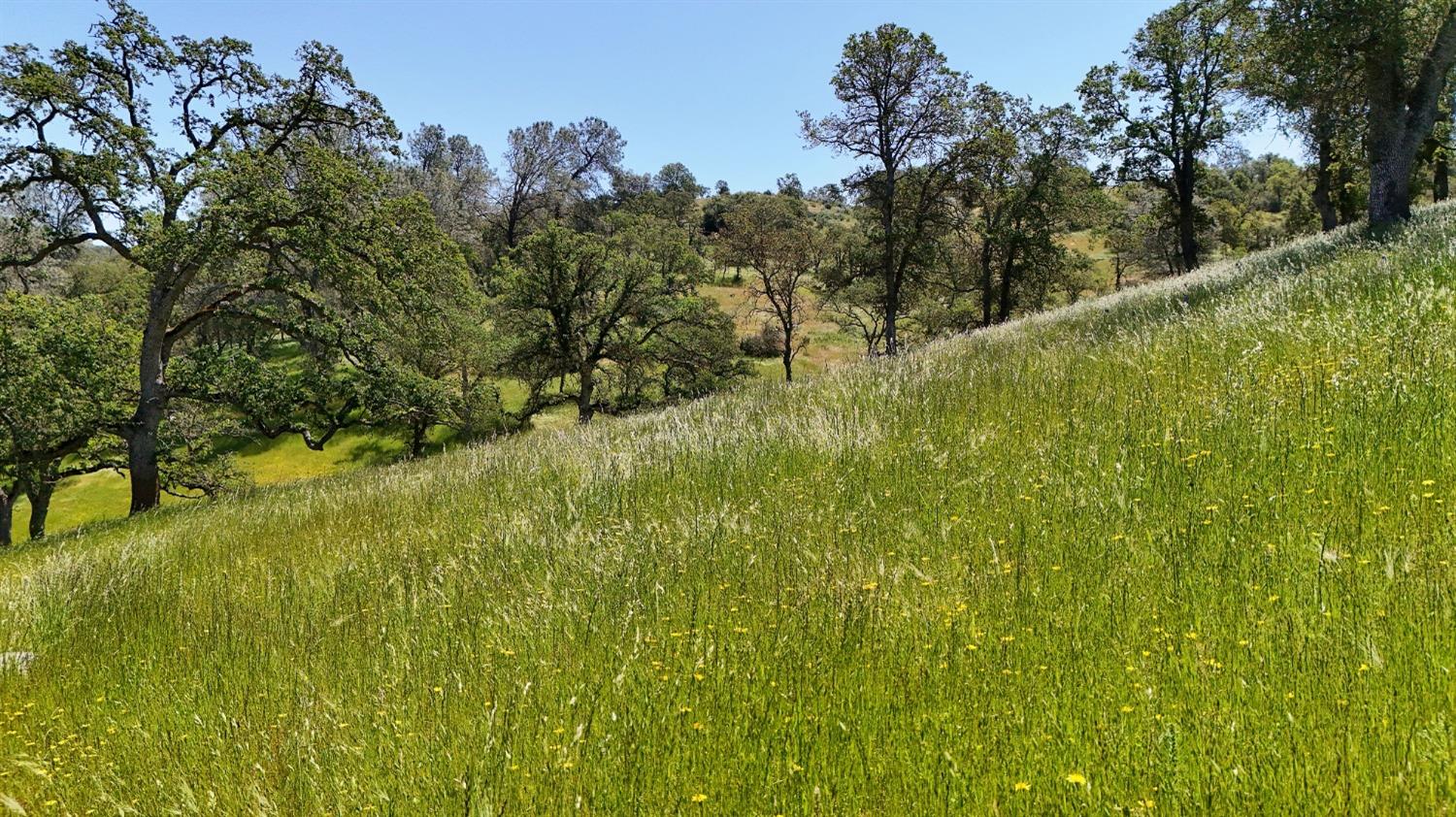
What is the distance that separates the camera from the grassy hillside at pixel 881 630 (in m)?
1.99

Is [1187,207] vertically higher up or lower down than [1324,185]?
lower down

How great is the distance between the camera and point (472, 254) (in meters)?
45.4

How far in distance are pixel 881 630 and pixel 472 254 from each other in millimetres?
48254

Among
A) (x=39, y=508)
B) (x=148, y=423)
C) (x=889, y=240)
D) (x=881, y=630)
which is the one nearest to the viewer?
(x=881, y=630)

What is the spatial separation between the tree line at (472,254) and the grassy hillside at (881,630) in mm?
12266

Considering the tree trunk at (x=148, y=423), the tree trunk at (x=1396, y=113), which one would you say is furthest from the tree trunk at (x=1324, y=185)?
the tree trunk at (x=148, y=423)

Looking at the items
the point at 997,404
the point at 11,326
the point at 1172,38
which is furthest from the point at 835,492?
the point at 1172,38

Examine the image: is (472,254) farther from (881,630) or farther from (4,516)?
(881,630)

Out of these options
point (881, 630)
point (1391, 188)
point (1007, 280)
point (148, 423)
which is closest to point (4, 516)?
point (148, 423)

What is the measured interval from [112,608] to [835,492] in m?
5.37

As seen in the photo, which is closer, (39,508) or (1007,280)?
(39,508)

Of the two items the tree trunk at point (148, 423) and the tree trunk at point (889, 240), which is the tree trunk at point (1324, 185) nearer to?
the tree trunk at point (889, 240)

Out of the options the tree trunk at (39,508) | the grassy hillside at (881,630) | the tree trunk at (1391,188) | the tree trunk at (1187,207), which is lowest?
the tree trunk at (39,508)

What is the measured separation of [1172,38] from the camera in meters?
28.7
